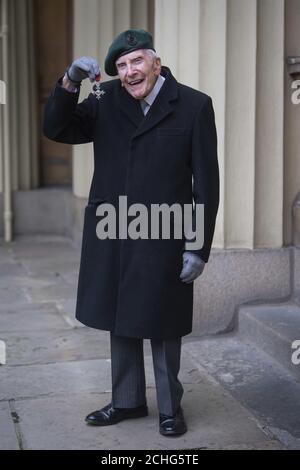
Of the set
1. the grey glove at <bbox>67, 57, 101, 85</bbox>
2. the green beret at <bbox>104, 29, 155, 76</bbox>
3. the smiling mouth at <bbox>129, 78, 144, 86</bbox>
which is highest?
the green beret at <bbox>104, 29, 155, 76</bbox>

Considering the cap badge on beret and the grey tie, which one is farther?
the grey tie

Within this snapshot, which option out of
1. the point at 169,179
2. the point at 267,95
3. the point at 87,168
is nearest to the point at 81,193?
the point at 87,168

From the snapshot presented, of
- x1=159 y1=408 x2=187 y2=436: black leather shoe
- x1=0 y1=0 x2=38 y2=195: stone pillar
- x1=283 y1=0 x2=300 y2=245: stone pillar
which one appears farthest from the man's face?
x1=0 y1=0 x2=38 y2=195: stone pillar

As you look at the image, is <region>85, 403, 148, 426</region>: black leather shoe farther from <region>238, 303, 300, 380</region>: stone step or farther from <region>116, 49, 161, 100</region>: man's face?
<region>116, 49, 161, 100</region>: man's face

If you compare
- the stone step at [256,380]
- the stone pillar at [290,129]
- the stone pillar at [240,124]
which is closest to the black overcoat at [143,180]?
the stone step at [256,380]

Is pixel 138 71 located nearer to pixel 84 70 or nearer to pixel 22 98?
pixel 84 70

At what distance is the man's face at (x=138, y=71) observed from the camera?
12.3 feet

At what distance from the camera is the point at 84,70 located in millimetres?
3652

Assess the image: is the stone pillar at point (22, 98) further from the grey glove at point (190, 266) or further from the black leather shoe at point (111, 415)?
the grey glove at point (190, 266)

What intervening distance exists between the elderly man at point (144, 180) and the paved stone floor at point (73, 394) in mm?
203

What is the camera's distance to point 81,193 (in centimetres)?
879

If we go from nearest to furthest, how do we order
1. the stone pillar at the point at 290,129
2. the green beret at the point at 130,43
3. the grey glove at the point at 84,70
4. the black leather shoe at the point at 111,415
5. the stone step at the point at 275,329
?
the grey glove at the point at 84,70 < the green beret at the point at 130,43 < the black leather shoe at the point at 111,415 < the stone step at the point at 275,329 < the stone pillar at the point at 290,129

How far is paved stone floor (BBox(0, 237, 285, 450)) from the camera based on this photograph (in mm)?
3941

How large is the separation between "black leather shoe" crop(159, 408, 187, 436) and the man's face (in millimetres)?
1470
